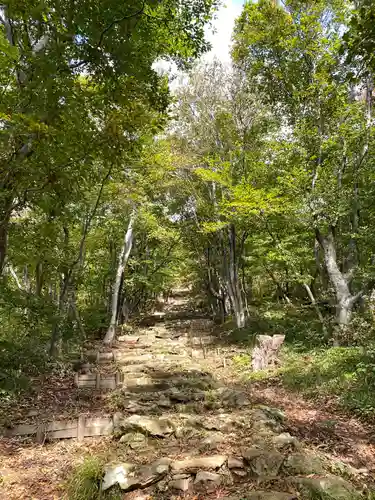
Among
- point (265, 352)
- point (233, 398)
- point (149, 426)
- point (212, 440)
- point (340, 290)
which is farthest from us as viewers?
point (340, 290)

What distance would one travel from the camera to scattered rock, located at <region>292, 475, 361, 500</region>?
365 cm

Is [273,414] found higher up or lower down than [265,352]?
lower down

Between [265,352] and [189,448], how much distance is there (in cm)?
540

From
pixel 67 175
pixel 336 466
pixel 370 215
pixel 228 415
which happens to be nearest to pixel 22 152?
pixel 67 175

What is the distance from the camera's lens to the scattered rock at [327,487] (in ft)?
12.0

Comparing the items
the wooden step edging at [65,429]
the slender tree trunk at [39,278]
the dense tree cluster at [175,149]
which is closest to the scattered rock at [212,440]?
the wooden step edging at [65,429]

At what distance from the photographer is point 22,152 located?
4262mm

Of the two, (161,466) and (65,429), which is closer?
(161,466)

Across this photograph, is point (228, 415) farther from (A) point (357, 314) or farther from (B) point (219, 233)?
(B) point (219, 233)

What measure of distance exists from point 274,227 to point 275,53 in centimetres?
629

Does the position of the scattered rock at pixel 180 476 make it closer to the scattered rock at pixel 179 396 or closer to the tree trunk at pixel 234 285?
the scattered rock at pixel 179 396

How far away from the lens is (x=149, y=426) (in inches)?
213

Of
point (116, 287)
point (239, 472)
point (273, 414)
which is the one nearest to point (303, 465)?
point (239, 472)

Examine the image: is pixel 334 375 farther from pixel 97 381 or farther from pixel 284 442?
pixel 97 381
